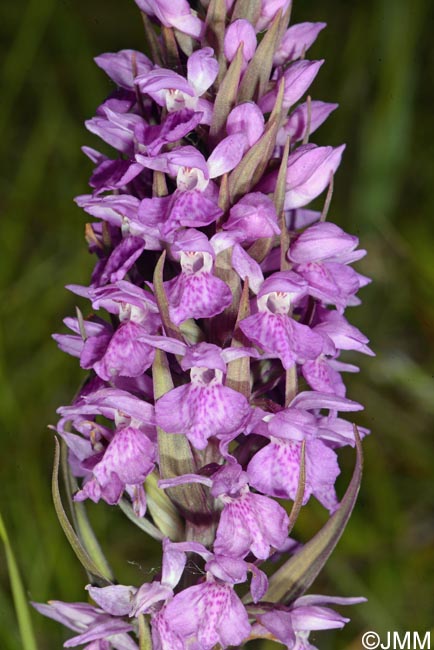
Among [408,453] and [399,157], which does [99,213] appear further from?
[399,157]

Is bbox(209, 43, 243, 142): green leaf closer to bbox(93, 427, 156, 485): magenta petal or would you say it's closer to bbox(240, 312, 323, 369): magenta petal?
bbox(240, 312, 323, 369): magenta petal

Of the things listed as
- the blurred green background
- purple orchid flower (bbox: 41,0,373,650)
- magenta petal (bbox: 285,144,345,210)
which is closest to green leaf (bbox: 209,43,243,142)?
purple orchid flower (bbox: 41,0,373,650)

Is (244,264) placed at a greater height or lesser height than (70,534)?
greater

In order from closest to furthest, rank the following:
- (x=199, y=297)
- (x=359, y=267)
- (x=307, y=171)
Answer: (x=199, y=297), (x=307, y=171), (x=359, y=267)

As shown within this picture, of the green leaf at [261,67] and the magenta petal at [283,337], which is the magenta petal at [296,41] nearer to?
the green leaf at [261,67]

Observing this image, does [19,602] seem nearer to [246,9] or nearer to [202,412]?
[202,412]

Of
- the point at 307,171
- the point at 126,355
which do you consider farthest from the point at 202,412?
the point at 307,171
